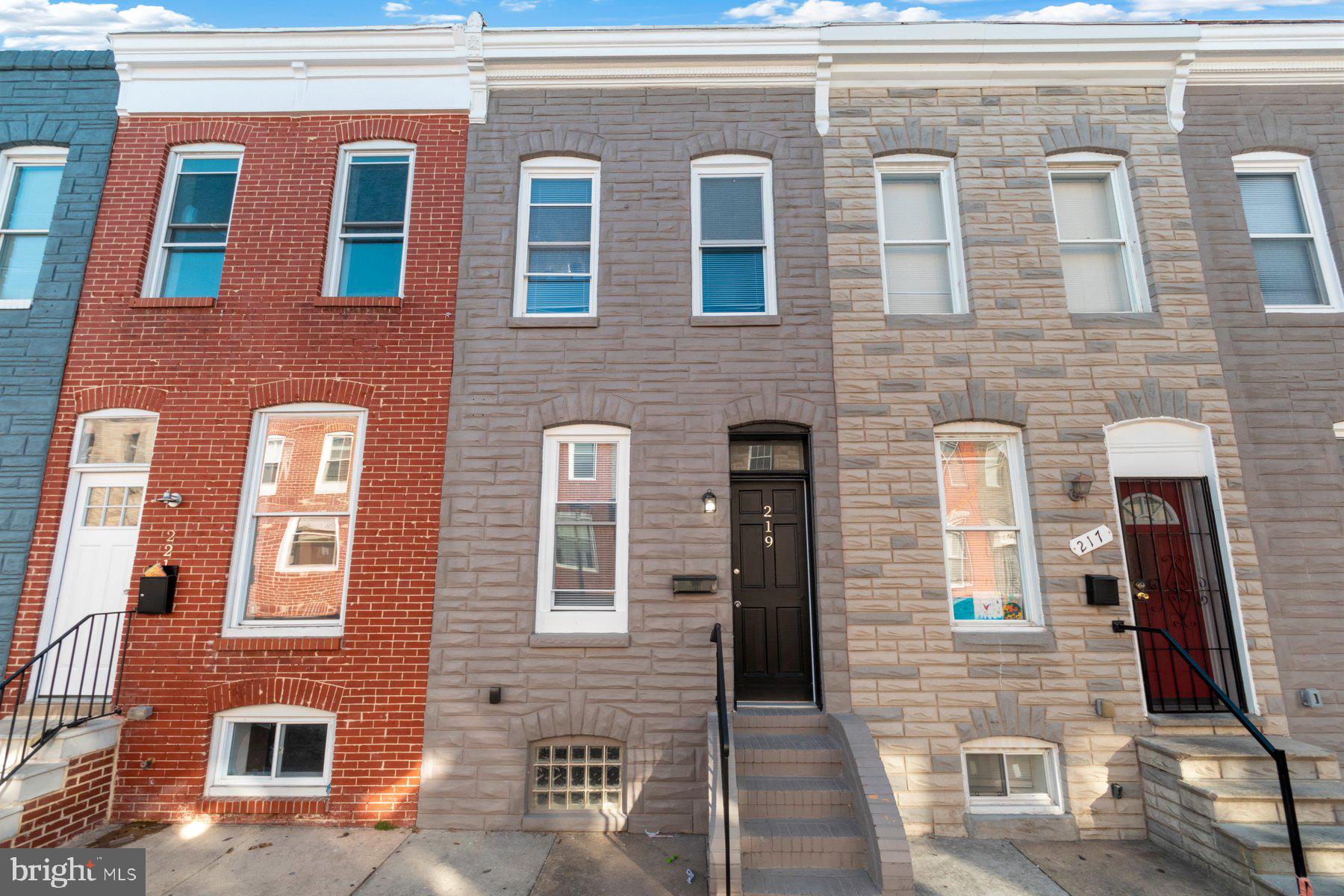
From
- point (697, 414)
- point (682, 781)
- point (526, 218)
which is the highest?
point (526, 218)

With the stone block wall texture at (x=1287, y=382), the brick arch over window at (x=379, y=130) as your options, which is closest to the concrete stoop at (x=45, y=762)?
the brick arch over window at (x=379, y=130)

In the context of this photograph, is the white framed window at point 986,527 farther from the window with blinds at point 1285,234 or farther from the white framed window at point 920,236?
the window with blinds at point 1285,234

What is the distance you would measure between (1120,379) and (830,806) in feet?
16.0

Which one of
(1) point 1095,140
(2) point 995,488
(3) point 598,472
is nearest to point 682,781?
(3) point 598,472

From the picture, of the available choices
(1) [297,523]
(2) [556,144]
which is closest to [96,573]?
(1) [297,523]

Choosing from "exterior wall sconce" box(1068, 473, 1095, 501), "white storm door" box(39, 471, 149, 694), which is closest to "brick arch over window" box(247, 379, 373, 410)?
"white storm door" box(39, 471, 149, 694)

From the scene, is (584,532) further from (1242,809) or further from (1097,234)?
(1097,234)

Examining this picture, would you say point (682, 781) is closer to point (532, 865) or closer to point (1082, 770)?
point (532, 865)

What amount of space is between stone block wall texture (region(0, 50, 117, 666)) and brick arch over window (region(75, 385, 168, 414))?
0.28 m

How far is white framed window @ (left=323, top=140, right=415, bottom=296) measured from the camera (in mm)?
6602

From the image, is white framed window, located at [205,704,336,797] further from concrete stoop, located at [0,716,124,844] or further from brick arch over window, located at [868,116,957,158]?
brick arch over window, located at [868,116,957,158]

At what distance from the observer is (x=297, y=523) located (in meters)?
6.04

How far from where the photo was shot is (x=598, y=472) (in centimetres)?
605

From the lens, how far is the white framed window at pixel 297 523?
587cm
